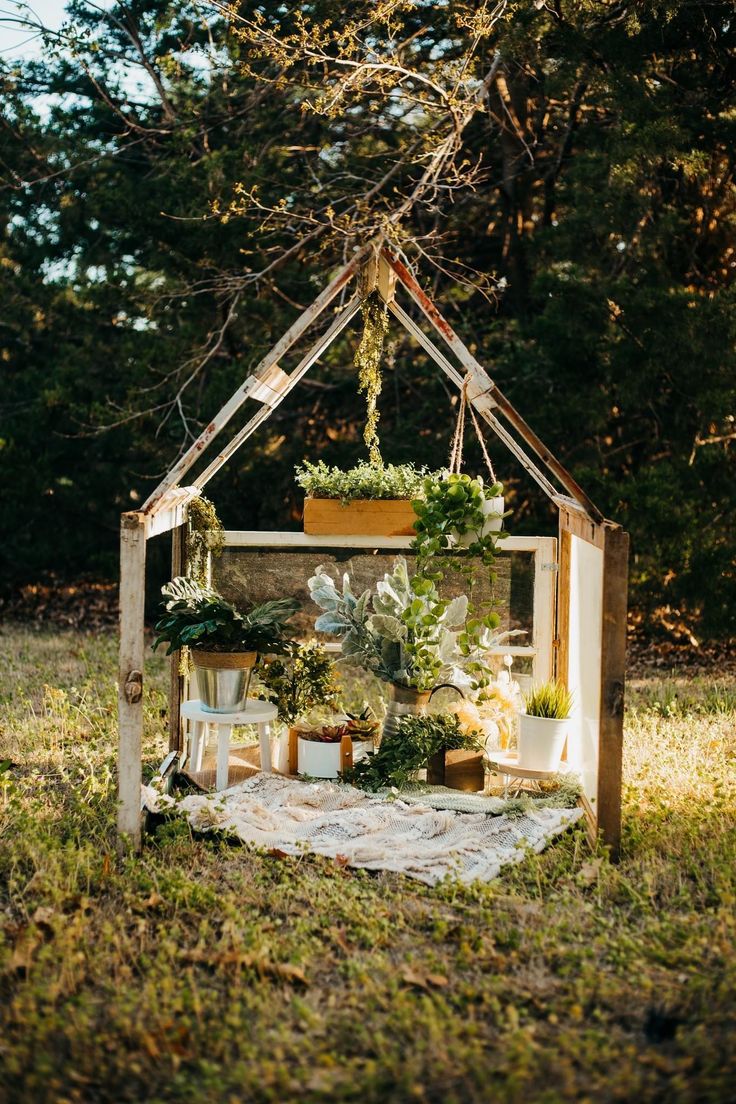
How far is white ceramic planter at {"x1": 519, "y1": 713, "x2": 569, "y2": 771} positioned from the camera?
→ 448cm

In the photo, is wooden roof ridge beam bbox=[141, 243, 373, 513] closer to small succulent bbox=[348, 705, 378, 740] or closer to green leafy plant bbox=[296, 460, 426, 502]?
green leafy plant bbox=[296, 460, 426, 502]

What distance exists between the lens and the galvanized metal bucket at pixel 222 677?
4438 mm

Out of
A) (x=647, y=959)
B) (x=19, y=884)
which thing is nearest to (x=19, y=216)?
(x=19, y=884)

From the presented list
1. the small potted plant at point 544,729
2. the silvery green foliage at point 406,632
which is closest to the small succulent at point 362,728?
the silvery green foliage at point 406,632

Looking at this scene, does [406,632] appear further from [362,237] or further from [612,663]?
[362,237]

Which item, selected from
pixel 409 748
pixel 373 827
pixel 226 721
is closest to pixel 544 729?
pixel 409 748

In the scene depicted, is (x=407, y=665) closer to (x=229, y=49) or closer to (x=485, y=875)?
(x=485, y=875)

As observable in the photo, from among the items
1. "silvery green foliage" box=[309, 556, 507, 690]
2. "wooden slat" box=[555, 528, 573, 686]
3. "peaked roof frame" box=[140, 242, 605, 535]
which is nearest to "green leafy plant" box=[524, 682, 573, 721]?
"silvery green foliage" box=[309, 556, 507, 690]

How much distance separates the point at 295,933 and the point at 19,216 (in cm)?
950

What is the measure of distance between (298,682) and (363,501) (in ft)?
3.14

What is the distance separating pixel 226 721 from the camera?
4426 millimetres

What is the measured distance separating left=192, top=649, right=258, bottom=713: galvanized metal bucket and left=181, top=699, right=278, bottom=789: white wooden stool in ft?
0.14

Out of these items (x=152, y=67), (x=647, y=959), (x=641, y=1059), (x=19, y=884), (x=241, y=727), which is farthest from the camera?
(x=152, y=67)

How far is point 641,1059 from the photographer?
2350 millimetres
